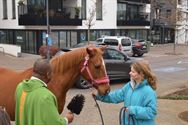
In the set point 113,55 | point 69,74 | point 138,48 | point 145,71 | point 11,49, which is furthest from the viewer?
point 138,48

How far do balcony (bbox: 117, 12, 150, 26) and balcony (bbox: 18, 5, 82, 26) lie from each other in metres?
9.25

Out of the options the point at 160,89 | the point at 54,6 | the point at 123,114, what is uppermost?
the point at 54,6

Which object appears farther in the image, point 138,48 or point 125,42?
point 138,48

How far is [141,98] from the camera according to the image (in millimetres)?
5238

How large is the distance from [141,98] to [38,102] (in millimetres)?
1780

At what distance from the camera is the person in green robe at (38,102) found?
3863 mm

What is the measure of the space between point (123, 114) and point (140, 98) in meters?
0.36

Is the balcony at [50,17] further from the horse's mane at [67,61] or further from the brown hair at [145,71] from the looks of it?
the brown hair at [145,71]

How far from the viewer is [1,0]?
4259 cm

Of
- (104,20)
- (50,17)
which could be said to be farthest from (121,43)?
(104,20)

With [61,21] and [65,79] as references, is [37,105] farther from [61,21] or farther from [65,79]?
[61,21]

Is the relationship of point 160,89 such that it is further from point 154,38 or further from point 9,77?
point 154,38

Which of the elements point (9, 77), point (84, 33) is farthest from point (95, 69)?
point (84, 33)

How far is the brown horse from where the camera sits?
241 inches
